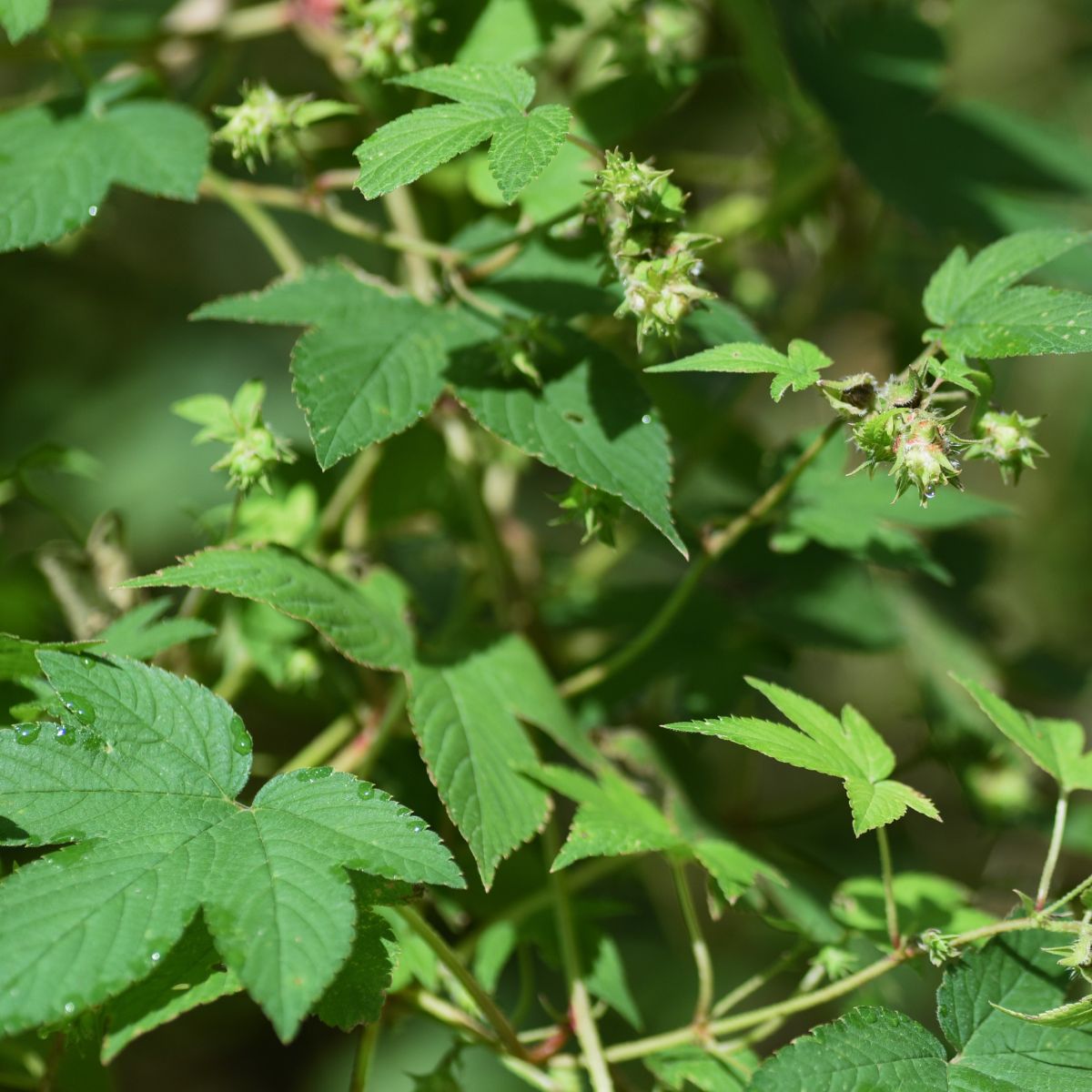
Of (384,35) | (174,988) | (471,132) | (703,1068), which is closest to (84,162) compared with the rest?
(384,35)

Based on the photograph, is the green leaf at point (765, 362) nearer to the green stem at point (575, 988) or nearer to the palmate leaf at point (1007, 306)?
the palmate leaf at point (1007, 306)

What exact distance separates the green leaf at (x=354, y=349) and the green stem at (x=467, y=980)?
0.51 m

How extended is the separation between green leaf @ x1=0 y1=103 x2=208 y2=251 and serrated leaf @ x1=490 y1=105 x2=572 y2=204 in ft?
1.68

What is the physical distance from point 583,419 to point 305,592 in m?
0.39

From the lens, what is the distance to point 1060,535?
12.9 feet

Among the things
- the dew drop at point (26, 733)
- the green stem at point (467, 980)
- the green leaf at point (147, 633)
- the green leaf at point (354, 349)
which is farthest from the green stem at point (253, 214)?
the green stem at point (467, 980)

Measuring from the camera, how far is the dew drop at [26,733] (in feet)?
3.52

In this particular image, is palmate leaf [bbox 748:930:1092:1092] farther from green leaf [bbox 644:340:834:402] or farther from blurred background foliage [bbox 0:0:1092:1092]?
green leaf [bbox 644:340:834:402]

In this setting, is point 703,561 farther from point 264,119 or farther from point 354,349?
point 264,119

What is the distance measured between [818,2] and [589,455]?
73.5 inches

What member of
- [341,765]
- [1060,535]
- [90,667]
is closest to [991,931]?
[341,765]

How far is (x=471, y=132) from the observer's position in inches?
46.6

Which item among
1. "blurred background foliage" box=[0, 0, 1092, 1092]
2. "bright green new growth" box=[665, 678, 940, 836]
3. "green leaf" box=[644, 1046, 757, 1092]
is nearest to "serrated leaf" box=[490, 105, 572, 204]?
"blurred background foliage" box=[0, 0, 1092, 1092]

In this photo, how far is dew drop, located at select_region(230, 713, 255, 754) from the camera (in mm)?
1135
